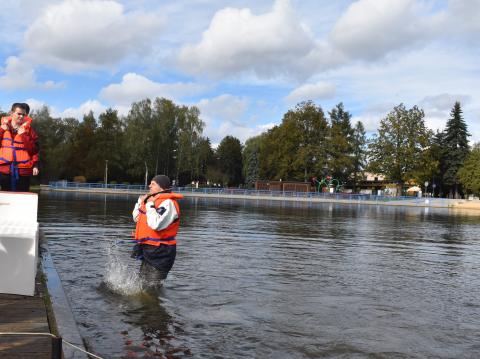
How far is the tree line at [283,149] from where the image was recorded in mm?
81438

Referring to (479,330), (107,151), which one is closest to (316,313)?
(479,330)

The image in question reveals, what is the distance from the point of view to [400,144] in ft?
268

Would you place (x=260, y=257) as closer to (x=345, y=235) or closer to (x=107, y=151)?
(x=345, y=235)

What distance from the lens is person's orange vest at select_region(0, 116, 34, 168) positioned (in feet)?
23.5

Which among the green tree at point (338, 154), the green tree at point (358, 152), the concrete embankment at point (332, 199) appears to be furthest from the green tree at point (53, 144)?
the green tree at point (358, 152)

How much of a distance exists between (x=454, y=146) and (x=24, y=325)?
91037 millimetres

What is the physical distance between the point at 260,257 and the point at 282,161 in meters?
77.0

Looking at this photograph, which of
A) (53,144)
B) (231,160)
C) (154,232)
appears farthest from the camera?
(231,160)

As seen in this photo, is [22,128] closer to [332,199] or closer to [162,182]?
[162,182]

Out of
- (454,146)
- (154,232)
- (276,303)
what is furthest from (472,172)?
(154,232)

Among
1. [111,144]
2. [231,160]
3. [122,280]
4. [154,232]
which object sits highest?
[111,144]

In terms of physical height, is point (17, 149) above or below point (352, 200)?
above

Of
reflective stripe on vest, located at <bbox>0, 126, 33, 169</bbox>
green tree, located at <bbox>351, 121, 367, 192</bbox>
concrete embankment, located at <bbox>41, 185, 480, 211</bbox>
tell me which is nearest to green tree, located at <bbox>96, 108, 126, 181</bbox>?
concrete embankment, located at <bbox>41, 185, 480, 211</bbox>

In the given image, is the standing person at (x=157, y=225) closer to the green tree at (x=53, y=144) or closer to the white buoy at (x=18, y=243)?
the white buoy at (x=18, y=243)
